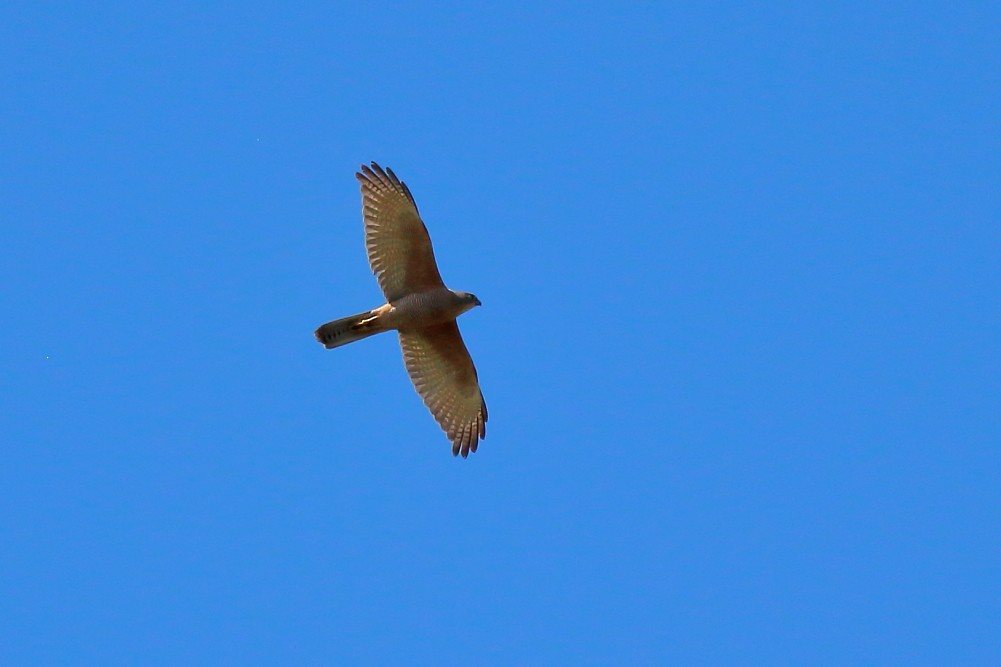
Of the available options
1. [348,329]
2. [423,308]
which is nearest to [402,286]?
[423,308]

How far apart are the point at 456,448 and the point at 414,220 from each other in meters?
3.30

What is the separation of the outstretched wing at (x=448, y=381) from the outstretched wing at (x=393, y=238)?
0.70m

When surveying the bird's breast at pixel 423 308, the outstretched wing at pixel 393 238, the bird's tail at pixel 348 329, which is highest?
the outstretched wing at pixel 393 238

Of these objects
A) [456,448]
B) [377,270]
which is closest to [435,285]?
[377,270]

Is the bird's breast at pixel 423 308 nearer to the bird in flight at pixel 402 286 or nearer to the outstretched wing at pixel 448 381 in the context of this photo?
the bird in flight at pixel 402 286

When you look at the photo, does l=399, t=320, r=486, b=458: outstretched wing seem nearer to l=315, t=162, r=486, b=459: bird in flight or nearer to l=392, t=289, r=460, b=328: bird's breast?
l=315, t=162, r=486, b=459: bird in flight

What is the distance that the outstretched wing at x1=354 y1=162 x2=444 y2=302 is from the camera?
59.9 feet

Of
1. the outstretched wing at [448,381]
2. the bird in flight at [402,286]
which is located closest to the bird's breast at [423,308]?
the bird in flight at [402,286]

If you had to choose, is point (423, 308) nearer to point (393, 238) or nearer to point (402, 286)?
point (402, 286)

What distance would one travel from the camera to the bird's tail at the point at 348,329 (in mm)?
18078

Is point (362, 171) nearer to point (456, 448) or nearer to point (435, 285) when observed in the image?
point (435, 285)

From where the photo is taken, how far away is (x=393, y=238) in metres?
18.4

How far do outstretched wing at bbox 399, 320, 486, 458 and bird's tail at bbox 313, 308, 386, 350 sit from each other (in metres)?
0.65

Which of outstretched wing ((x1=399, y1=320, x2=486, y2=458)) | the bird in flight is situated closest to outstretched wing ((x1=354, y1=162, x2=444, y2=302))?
the bird in flight
